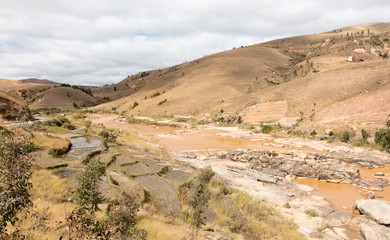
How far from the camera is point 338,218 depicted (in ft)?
34.2

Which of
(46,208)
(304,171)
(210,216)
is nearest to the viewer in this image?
(46,208)

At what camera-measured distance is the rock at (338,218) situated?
33.4 ft

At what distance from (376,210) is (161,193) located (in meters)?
9.90

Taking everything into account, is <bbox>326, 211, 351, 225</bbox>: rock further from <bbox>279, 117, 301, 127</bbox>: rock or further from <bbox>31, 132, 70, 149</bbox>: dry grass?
<bbox>279, 117, 301, 127</bbox>: rock

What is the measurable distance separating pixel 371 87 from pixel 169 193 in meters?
41.6

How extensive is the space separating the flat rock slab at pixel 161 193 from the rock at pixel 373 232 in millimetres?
7170

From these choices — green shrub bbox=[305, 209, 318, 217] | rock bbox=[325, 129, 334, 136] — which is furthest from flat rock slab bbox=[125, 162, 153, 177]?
rock bbox=[325, 129, 334, 136]

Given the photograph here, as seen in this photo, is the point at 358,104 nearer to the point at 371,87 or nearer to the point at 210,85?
Result: the point at 371,87

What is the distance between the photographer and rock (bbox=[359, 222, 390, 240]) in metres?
8.37

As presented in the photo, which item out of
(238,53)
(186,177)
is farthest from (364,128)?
(238,53)

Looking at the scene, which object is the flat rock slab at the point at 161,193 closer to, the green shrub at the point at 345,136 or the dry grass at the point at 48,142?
the dry grass at the point at 48,142

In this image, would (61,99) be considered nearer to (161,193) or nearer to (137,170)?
(137,170)

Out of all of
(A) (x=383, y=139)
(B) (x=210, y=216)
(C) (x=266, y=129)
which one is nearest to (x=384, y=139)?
(A) (x=383, y=139)

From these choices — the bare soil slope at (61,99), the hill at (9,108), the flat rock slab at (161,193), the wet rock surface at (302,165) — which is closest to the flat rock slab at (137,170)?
the flat rock slab at (161,193)
